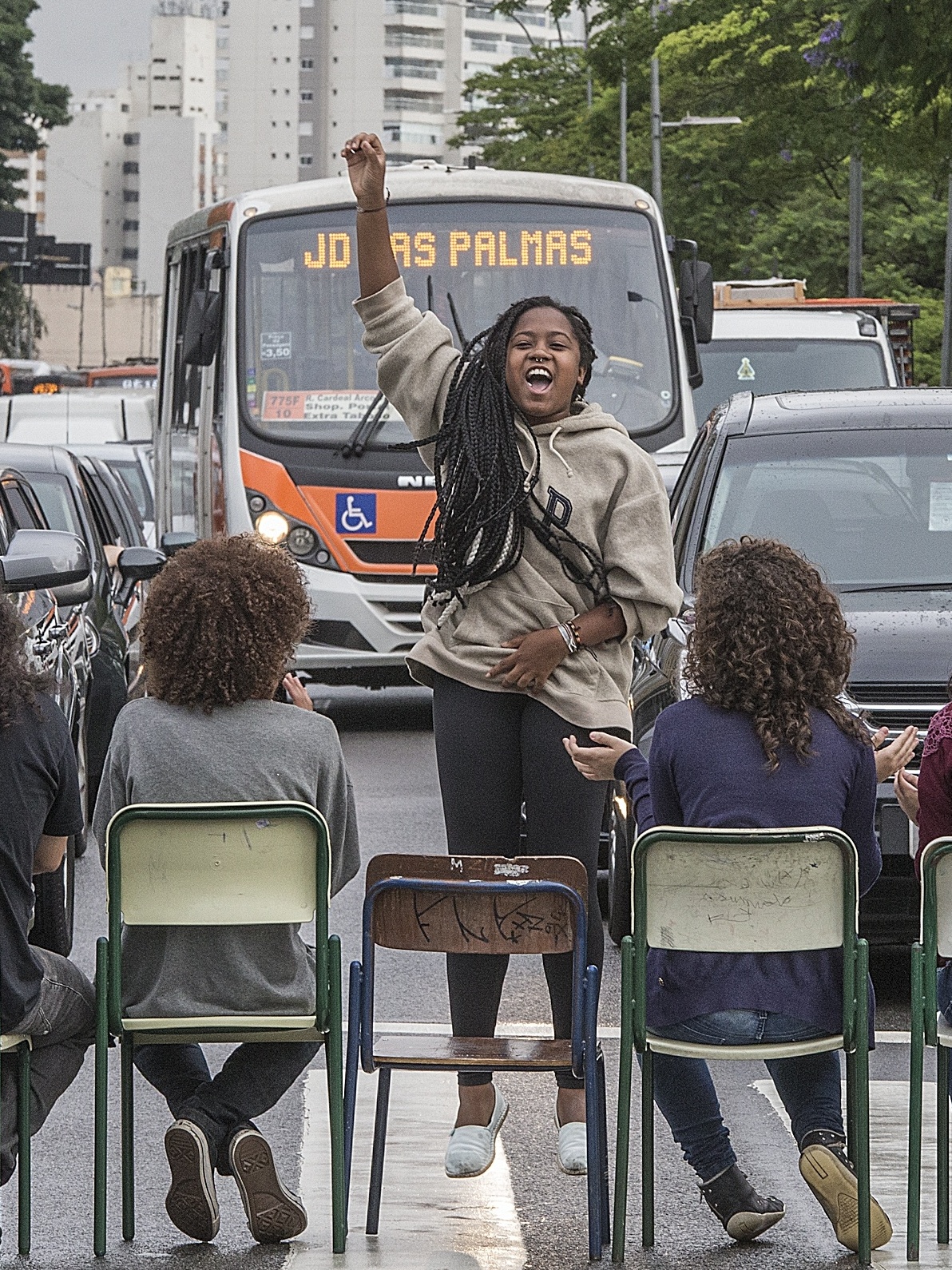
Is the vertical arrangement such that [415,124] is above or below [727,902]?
above

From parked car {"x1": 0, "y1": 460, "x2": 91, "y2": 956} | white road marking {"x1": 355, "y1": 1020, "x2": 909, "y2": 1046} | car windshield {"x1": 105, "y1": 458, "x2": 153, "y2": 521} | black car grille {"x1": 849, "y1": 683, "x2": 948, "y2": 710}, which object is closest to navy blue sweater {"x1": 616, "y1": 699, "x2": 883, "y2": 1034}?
white road marking {"x1": 355, "y1": 1020, "x2": 909, "y2": 1046}

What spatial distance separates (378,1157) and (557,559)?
4.50 ft

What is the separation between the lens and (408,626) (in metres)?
14.5

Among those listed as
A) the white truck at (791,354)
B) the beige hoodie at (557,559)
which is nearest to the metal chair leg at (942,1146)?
the beige hoodie at (557,559)

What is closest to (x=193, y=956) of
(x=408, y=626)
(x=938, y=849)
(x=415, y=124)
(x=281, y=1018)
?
(x=281, y=1018)

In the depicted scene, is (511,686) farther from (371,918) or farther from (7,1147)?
(7,1147)

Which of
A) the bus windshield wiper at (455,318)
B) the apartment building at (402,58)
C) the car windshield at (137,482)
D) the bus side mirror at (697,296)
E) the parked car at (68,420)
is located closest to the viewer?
the bus windshield wiper at (455,318)

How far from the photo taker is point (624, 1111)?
4.71m

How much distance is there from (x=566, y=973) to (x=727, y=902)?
2.50ft

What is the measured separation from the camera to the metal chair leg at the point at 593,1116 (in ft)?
15.7

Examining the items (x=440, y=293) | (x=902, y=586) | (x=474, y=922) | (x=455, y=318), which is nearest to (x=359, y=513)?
(x=455, y=318)

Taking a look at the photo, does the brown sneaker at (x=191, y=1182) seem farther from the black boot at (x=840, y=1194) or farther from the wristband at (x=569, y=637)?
the wristband at (x=569, y=637)

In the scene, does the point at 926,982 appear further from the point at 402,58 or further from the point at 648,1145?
the point at 402,58

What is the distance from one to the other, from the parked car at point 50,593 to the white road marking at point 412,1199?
1498mm
